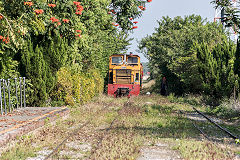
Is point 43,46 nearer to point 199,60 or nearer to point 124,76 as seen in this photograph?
point 199,60

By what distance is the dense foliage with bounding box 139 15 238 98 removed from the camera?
58.5 ft

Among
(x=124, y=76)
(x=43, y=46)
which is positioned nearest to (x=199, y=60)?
(x=124, y=76)

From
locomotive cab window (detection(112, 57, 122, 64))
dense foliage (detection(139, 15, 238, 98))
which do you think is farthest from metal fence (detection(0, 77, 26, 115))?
locomotive cab window (detection(112, 57, 122, 64))

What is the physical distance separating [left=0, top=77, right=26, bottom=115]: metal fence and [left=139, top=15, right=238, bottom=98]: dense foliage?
33.8 feet

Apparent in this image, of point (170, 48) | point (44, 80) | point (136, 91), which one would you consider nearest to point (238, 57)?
point (44, 80)

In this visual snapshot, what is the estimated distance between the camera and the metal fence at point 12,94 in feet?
37.3

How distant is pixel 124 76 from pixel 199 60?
733cm

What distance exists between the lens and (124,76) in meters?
24.9

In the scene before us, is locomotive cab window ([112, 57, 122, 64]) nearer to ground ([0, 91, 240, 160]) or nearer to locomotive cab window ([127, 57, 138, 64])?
locomotive cab window ([127, 57, 138, 64])

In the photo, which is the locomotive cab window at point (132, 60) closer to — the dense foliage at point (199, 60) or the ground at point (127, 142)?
the dense foliage at point (199, 60)

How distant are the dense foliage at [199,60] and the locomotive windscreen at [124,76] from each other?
13.7ft

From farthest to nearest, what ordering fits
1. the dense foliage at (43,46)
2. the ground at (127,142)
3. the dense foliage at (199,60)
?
1. the dense foliage at (199,60)
2. the dense foliage at (43,46)
3. the ground at (127,142)

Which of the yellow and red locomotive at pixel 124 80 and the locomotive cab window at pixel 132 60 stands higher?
the locomotive cab window at pixel 132 60

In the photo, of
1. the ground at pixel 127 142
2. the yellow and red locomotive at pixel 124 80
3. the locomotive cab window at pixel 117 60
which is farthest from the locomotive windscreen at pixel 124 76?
the ground at pixel 127 142
